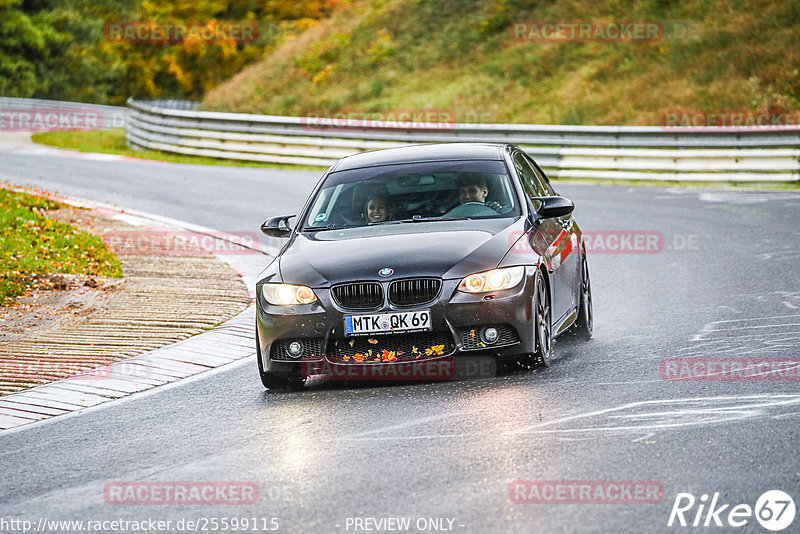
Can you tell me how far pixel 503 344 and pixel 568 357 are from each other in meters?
1.09

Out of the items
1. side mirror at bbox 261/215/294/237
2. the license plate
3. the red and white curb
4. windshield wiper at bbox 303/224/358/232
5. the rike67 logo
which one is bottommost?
the red and white curb

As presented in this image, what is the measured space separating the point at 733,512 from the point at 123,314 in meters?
7.62

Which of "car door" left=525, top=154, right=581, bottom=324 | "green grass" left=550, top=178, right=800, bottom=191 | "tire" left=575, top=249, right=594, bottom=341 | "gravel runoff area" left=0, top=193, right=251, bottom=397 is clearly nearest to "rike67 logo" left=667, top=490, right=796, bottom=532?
"car door" left=525, top=154, right=581, bottom=324

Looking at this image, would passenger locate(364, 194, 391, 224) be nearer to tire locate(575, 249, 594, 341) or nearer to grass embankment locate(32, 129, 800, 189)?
tire locate(575, 249, 594, 341)

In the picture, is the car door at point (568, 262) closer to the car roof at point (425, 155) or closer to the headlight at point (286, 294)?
the car roof at point (425, 155)

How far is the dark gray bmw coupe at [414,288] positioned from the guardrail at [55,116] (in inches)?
1380

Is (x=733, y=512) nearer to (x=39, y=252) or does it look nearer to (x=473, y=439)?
(x=473, y=439)

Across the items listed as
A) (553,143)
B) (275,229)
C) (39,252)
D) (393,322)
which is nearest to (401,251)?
(393,322)

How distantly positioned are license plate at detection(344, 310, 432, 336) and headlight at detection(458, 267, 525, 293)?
33cm

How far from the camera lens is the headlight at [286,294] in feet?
27.2

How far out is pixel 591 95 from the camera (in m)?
34.0

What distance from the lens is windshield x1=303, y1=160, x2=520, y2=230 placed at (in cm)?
939

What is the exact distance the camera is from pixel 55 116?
148ft

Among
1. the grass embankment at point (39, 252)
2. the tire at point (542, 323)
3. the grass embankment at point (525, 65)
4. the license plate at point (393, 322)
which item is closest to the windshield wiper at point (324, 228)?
the license plate at point (393, 322)
